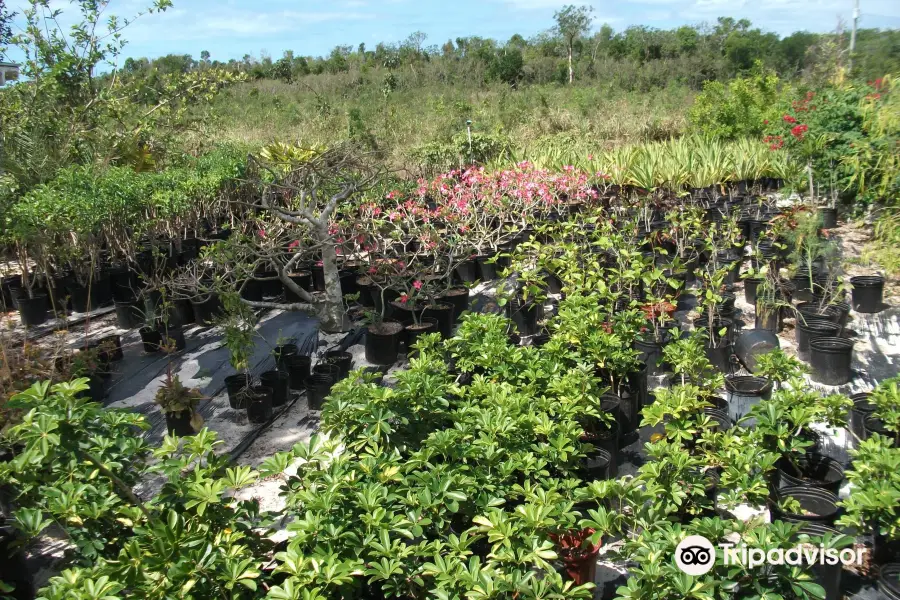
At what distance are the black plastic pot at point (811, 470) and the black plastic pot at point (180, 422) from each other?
3.19 meters

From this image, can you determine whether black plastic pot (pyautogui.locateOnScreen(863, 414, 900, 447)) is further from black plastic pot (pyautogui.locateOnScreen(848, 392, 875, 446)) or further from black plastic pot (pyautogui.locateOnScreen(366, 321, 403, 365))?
black plastic pot (pyautogui.locateOnScreen(366, 321, 403, 365))

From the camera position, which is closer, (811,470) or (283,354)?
(811,470)

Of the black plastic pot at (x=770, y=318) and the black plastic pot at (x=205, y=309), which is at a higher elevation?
the black plastic pot at (x=205, y=309)

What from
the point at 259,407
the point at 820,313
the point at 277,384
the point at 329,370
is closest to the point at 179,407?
the point at 259,407

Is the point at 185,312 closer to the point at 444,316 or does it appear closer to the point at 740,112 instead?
the point at 444,316

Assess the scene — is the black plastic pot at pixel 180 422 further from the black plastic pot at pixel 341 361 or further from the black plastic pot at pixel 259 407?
the black plastic pot at pixel 341 361

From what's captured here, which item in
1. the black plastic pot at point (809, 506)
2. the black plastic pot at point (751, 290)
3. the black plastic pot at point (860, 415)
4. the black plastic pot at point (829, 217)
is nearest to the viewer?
the black plastic pot at point (809, 506)

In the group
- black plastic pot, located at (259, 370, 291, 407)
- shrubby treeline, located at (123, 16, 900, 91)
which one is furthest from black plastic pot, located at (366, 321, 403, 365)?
shrubby treeline, located at (123, 16, 900, 91)

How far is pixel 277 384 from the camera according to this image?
13.5ft

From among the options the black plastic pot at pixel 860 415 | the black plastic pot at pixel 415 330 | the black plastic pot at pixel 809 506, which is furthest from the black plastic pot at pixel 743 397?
the black plastic pot at pixel 415 330

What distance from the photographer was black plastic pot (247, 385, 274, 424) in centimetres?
389

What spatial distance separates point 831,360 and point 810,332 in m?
0.44

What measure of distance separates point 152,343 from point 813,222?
5584 mm

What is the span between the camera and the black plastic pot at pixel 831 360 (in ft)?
13.0
